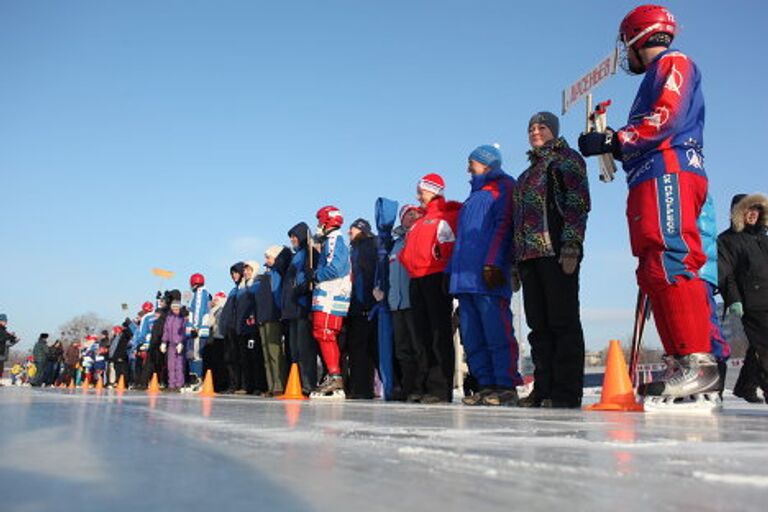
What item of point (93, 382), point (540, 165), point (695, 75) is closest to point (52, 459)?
point (695, 75)

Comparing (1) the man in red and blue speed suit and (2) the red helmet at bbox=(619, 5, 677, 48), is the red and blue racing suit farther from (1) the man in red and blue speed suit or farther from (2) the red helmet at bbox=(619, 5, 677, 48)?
(2) the red helmet at bbox=(619, 5, 677, 48)

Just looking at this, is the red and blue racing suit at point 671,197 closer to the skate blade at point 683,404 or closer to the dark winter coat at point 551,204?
the skate blade at point 683,404

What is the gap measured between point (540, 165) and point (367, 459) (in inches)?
143

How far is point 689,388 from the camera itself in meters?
2.90

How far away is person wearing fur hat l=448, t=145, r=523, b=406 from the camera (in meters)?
4.59

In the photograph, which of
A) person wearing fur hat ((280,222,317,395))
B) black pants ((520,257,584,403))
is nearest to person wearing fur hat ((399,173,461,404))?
black pants ((520,257,584,403))

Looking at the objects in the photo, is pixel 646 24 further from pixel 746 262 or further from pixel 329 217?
pixel 329 217

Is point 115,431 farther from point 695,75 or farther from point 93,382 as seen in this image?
point 93,382

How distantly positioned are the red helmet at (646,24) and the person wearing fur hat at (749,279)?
3.03 metres

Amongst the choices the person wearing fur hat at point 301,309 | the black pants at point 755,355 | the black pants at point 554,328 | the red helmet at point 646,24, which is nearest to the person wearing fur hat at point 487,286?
the black pants at point 554,328

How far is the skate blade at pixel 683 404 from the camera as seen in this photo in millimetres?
2857

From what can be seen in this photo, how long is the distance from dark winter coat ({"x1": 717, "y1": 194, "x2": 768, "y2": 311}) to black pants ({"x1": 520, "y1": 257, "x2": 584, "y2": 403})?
2.32 m

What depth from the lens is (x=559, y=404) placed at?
402 cm

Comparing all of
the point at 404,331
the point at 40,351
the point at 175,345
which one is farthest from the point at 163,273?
the point at 404,331
